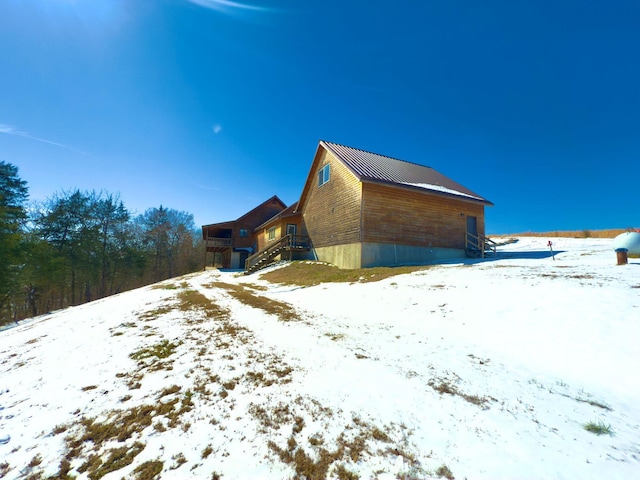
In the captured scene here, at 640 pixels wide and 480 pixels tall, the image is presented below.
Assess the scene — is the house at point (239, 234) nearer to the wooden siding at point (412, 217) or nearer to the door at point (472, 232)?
the wooden siding at point (412, 217)

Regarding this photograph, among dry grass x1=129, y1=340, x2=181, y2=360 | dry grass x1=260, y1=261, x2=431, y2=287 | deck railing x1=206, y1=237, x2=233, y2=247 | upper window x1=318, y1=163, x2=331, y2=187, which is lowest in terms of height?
dry grass x1=129, y1=340, x2=181, y2=360

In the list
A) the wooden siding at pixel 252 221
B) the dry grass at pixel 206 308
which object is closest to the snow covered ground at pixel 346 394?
the dry grass at pixel 206 308

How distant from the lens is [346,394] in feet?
11.5

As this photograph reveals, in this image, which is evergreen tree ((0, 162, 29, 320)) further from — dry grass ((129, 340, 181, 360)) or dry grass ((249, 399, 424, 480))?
dry grass ((249, 399, 424, 480))

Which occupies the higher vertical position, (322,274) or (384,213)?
(384,213)

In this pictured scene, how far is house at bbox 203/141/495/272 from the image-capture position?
16.7m

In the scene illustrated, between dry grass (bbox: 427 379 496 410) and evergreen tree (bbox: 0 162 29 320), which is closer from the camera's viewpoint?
dry grass (bbox: 427 379 496 410)

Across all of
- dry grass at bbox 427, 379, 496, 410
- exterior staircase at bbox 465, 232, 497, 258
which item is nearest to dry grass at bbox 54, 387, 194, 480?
dry grass at bbox 427, 379, 496, 410

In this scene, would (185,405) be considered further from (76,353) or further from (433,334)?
(433,334)

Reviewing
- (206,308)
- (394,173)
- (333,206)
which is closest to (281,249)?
(333,206)

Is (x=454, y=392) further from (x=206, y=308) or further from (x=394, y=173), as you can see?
(x=394, y=173)

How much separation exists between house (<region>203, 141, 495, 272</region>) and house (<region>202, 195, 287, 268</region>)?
18.5 m

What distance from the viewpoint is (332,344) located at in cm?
546

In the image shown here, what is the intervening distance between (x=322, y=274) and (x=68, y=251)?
30157 millimetres
